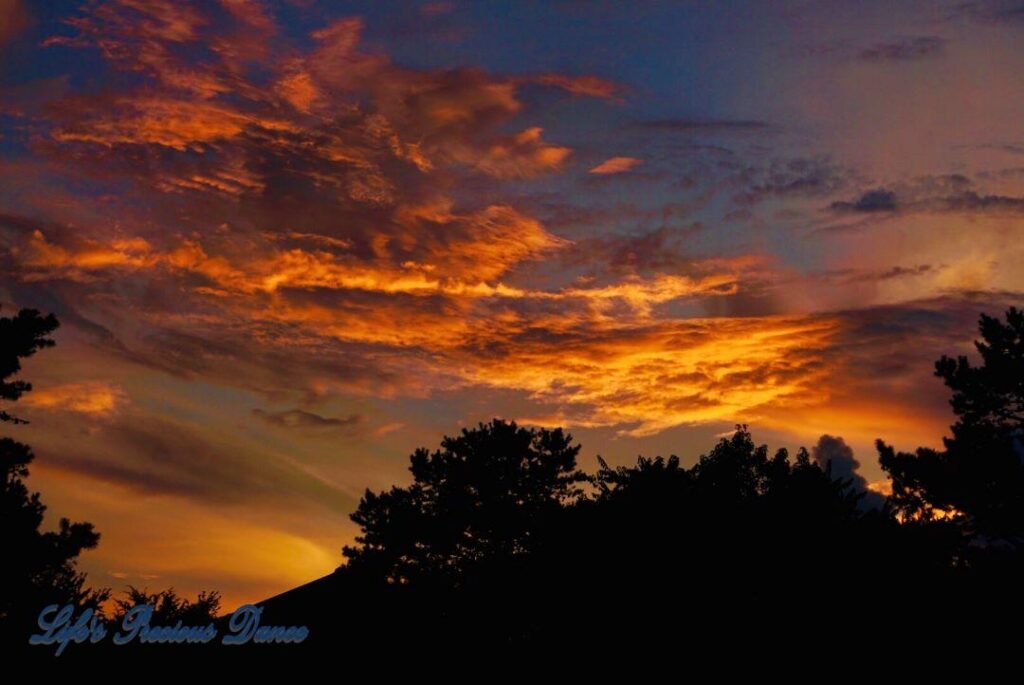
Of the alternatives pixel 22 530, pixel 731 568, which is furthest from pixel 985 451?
pixel 22 530

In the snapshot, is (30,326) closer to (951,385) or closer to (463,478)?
(463,478)

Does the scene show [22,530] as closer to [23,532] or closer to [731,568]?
[23,532]

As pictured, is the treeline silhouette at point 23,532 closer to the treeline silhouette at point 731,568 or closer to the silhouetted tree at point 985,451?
Answer: the treeline silhouette at point 731,568

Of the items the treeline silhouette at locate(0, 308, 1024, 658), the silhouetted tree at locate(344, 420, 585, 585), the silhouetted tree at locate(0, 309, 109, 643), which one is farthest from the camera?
the silhouetted tree at locate(344, 420, 585, 585)

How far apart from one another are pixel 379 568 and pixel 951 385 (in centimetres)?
3729

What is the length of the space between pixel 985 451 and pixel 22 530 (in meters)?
42.9

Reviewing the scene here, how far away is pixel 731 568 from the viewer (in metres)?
27.5

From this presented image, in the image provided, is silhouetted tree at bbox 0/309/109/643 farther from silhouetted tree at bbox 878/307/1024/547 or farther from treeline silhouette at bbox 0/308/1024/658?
silhouetted tree at bbox 878/307/1024/547

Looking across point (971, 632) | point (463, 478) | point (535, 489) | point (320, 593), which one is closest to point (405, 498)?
point (463, 478)

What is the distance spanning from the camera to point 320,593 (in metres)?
34.3

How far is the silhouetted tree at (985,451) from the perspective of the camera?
4034 centimetres

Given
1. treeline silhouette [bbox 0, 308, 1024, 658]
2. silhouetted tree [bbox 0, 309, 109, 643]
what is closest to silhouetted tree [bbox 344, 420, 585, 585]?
treeline silhouette [bbox 0, 308, 1024, 658]

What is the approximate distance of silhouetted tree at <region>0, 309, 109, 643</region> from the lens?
123ft

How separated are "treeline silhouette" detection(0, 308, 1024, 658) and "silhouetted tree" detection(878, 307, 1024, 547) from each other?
8 cm
